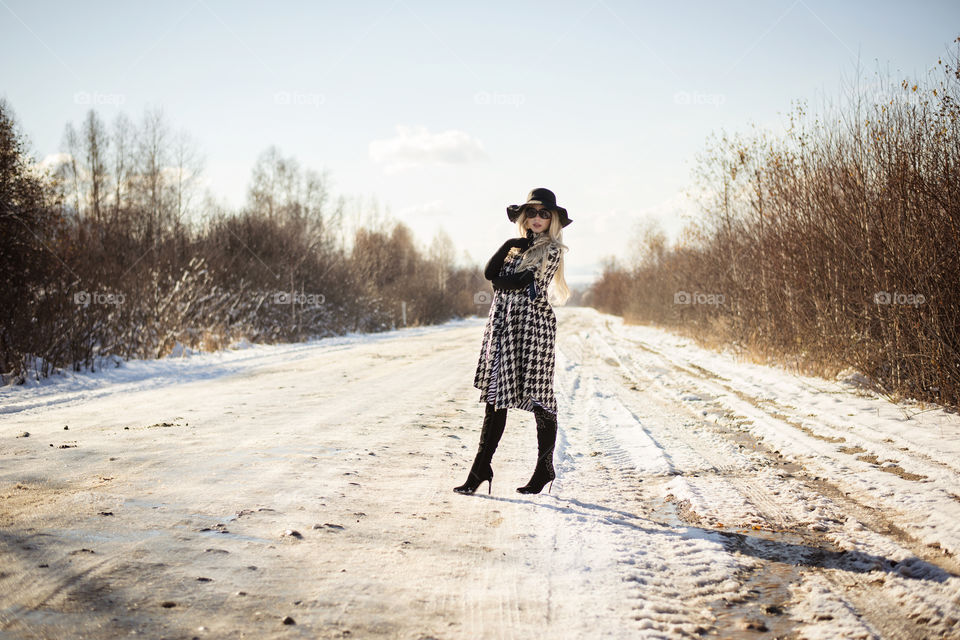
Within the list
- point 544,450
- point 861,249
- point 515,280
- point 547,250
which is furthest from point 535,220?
point 861,249

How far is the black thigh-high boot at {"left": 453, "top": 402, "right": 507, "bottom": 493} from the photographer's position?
4.29 m

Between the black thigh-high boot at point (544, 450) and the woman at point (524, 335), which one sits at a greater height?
the woman at point (524, 335)

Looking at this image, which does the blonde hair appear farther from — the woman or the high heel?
the high heel

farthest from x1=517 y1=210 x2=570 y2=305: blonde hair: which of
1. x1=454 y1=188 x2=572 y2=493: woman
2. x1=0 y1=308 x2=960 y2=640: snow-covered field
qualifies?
x1=0 y1=308 x2=960 y2=640: snow-covered field

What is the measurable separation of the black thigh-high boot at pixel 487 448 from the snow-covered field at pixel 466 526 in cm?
16

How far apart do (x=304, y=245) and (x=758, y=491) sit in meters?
24.8

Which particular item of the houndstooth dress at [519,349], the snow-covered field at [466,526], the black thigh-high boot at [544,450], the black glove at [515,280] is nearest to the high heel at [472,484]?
the snow-covered field at [466,526]

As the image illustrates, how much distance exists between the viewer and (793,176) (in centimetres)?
1102

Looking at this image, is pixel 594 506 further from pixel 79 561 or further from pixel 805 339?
pixel 805 339

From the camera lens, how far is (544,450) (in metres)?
4.33

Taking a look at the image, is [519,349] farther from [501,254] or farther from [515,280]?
[501,254]

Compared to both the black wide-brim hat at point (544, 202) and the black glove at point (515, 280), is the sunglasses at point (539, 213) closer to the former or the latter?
the black wide-brim hat at point (544, 202)

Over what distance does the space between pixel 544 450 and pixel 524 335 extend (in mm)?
828

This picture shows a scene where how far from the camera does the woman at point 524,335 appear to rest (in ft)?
13.8
